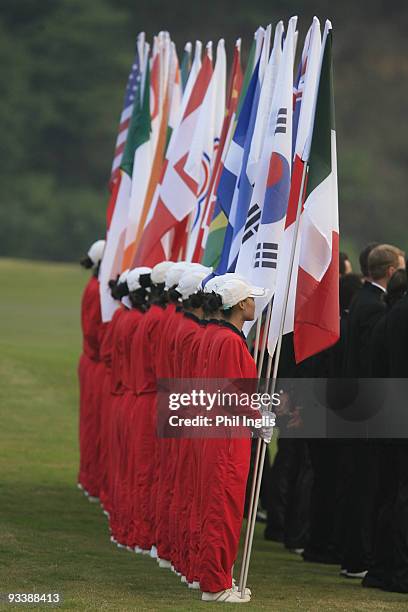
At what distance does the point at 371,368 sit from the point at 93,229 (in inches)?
1769

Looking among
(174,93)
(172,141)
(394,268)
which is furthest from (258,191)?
(174,93)

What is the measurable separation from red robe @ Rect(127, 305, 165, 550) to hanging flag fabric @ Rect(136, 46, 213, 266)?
257 centimetres

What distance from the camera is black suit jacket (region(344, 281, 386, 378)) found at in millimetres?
10695

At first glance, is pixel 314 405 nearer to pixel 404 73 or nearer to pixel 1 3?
pixel 1 3

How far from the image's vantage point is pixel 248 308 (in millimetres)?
9461

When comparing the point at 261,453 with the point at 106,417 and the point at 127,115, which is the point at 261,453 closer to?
the point at 106,417

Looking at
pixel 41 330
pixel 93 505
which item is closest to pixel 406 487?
pixel 93 505

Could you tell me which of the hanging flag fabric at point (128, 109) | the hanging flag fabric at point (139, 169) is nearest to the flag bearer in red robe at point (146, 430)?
the hanging flag fabric at point (139, 169)

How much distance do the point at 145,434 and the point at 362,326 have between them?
1869 mm

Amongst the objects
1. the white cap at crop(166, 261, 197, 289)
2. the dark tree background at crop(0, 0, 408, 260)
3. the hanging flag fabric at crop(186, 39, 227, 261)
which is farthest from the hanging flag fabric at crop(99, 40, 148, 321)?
the dark tree background at crop(0, 0, 408, 260)

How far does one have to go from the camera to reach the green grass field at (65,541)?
934 centimetres

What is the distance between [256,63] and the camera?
12031 mm

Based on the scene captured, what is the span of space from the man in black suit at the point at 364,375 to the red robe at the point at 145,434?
57.2 inches

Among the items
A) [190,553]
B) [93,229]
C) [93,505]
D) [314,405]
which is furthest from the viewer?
[93,229]
